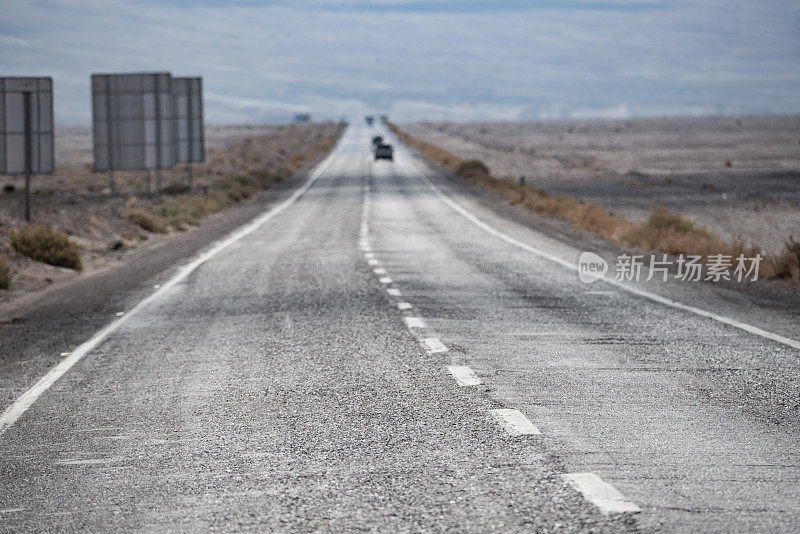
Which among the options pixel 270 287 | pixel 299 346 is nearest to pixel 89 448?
pixel 299 346

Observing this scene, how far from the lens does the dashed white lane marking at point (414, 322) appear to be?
1118cm

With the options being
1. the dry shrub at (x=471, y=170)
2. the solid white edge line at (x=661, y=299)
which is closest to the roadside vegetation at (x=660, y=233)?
the solid white edge line at (x=661, y=299)

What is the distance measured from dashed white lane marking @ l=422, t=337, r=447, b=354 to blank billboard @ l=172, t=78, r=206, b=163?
127ft

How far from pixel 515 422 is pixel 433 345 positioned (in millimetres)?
3221

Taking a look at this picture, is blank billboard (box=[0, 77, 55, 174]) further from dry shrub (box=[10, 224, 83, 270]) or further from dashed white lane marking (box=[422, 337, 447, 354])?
dashed white lane marking (box=[422, 337, 447, 354])

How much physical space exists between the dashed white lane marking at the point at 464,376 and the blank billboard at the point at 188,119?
40.2 m

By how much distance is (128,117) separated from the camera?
131 ft

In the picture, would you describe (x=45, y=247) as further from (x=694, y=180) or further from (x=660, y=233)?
(x=694, y=180)

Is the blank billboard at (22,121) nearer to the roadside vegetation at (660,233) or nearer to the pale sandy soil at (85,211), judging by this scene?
the pale sandy soil at (85,211)

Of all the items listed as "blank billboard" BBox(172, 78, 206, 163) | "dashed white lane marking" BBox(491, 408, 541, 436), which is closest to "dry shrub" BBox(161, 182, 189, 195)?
"blank billboard" BBox(172, 78, 206, 163)

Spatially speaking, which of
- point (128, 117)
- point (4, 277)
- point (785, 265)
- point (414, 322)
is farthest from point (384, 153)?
point (414, 322)

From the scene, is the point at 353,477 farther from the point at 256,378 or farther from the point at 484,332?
the point at 484,332

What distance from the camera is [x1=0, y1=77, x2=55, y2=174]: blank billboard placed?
29.0 m

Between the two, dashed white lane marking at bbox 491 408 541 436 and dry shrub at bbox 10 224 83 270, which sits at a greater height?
Answer: dashed white lane marking at bbox 491 408 541 436
